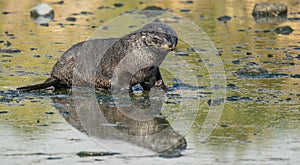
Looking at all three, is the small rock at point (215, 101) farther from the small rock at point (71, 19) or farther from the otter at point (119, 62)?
the small rock at point (71, 19)

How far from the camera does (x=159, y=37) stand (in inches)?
356

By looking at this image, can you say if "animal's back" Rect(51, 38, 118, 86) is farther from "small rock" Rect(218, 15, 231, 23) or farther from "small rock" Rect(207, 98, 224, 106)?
"small rock" Rect(218, 15, 231, 23)

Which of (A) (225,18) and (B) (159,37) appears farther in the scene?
(A) (225,18)

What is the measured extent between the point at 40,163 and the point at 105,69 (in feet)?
11.1

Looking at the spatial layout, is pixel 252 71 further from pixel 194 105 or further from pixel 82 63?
pixel 82 63

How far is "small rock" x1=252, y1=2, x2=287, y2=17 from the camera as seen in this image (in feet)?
54.9

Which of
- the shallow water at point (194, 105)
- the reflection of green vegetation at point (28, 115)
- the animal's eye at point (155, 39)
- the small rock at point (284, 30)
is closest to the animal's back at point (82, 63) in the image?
the shallow water at point (194, 105)

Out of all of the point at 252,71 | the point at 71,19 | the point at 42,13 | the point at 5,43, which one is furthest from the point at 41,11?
the point at 252,71

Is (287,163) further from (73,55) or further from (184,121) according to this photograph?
(73,55)

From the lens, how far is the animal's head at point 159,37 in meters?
8.98

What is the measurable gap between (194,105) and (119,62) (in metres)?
1.36

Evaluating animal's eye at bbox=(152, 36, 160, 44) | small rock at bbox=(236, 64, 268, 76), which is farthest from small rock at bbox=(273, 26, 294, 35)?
animal's eye at bbox=(152, 36, 160, 44)

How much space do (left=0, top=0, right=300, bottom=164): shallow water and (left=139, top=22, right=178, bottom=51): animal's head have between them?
1.82ft

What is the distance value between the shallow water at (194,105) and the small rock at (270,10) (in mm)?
1531
